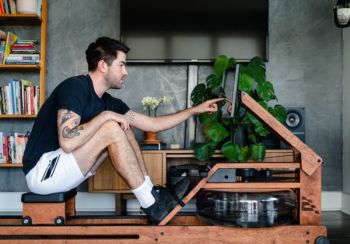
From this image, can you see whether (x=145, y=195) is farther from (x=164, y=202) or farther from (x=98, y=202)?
(x=98, y=202)

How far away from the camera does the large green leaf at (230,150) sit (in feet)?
12.3

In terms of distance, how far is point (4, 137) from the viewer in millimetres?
4102

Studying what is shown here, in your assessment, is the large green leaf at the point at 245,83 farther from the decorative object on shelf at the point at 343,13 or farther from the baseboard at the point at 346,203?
the baseboard at the point at 346,203

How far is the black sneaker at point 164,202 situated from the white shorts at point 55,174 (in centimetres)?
40

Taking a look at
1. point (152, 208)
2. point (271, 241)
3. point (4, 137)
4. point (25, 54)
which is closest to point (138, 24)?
point (25, 54)

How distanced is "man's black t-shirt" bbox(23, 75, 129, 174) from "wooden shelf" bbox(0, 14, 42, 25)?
182 centimetres

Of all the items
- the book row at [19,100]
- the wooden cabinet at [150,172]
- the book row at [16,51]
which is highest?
the book row at [16,51]

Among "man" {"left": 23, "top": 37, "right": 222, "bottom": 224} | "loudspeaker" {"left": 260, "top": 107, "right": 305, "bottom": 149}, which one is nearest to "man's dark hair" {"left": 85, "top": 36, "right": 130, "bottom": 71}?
"man" {"left": 23, "top": 37, "right": 222, "bottom": 224}

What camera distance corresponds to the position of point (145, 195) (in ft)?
7.39

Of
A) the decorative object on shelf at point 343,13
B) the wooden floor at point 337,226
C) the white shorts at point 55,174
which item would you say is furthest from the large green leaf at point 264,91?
the white shorts at point 55,174

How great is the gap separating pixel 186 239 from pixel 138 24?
8.38ft

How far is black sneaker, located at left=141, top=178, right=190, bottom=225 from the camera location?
2248 millimetres

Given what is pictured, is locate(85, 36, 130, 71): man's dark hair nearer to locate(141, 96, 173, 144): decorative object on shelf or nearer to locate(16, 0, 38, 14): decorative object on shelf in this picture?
locate(141, 96, 173, 144): decorative object on shelf

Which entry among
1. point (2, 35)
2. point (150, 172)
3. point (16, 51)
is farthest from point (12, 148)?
point (150, 172)
